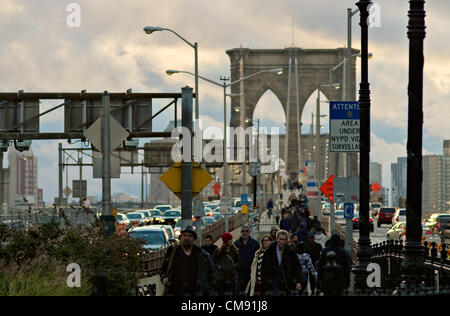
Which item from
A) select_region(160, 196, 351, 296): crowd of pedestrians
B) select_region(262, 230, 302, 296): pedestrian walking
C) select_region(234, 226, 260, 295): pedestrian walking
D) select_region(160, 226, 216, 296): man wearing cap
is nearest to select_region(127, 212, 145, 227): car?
select_region(234, 226, 260, 295): pedestrian walking

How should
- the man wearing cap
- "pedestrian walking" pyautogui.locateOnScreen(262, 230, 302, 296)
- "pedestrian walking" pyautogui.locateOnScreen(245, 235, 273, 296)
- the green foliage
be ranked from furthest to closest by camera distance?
"pedestrian walking" pyautogui.locateOnScreen(245, 235, 273, 296)
"pedestrian walking" pyautogui.locateOnScreen(262, 230, 302, 296)
the man wearing cap
the green foliage

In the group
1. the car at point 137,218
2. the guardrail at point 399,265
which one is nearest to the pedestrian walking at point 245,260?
the guardrail at point 399,265

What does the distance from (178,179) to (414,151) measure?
6138 mm

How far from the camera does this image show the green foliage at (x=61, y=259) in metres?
13.2

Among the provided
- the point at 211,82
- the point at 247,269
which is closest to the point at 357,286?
the point at 247,269

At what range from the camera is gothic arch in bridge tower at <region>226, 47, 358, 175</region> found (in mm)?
161125

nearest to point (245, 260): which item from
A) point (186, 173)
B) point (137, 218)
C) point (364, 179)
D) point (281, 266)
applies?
point (186, 173)

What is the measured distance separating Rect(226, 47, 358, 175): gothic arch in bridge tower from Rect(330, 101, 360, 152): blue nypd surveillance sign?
128834mm

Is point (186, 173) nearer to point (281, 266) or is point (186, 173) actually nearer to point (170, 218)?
point (281, 266)

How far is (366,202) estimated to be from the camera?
20.8 m

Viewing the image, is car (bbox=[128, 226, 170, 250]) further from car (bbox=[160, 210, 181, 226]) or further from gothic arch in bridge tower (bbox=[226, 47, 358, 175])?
gothic arch in bridge tower (bbox=[226, 47, 358, 175])
